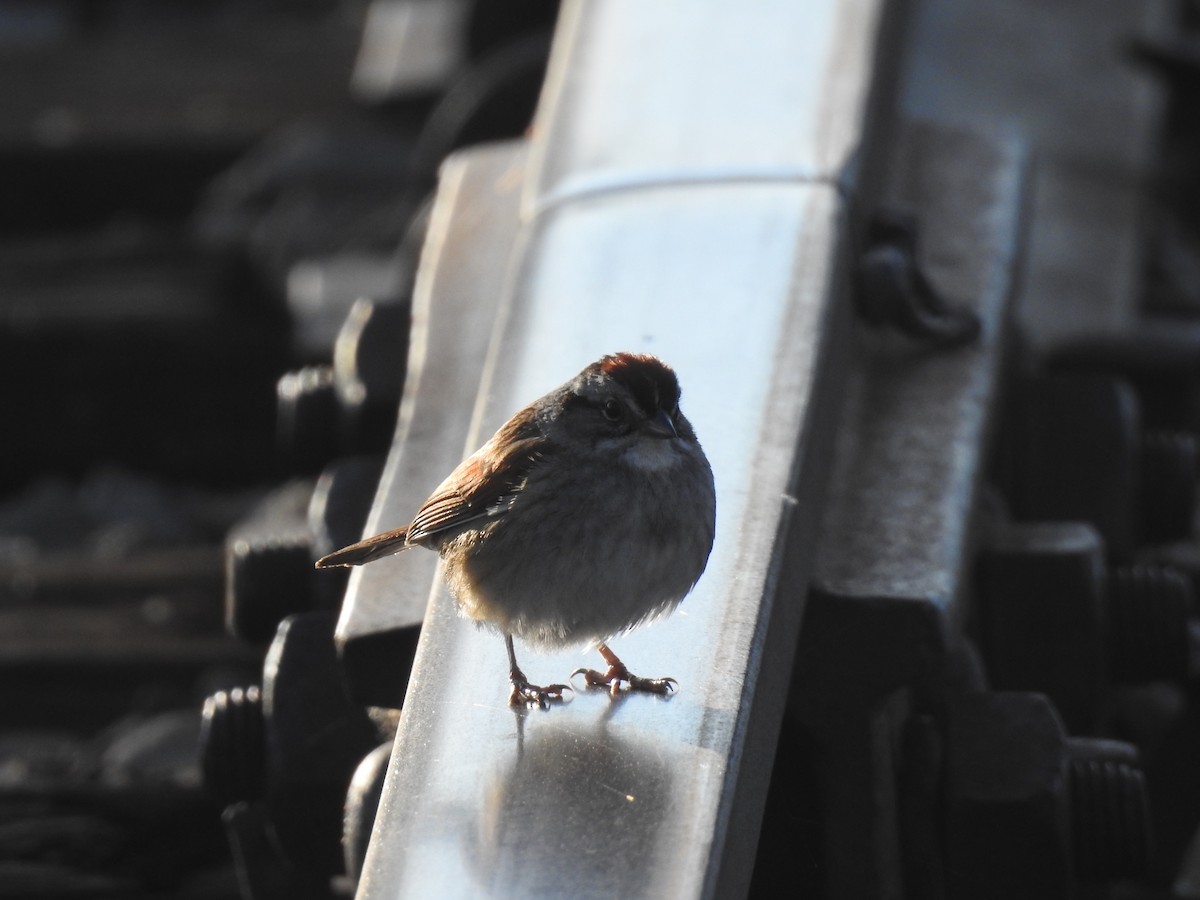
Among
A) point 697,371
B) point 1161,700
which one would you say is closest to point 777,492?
point 697,371

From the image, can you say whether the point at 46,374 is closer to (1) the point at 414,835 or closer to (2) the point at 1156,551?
(2) the point at 1156,551

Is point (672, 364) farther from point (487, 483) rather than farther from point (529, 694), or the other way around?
point (529, 694)

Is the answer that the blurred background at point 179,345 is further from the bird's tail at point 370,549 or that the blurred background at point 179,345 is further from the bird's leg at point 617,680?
the bird's leg at point 617,680

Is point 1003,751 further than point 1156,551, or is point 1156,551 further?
point 1156,551

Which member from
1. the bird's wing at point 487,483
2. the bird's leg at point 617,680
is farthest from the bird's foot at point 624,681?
the bird's wing at point 487,483

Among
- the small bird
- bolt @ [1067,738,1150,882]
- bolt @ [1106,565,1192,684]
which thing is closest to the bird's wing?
the small bird

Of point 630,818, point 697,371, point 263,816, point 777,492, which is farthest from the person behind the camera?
point 263,816

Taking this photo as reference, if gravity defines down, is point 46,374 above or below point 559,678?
above

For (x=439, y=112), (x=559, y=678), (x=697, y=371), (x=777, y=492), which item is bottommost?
(x=559, y=678)
